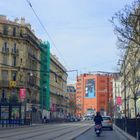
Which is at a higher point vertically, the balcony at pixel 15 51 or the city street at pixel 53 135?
the balcony at pixel 15 51

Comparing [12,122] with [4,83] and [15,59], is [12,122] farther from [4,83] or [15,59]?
[15,59]

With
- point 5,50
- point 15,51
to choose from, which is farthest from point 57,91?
point 5,50

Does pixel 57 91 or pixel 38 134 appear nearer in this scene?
pixel 38 134

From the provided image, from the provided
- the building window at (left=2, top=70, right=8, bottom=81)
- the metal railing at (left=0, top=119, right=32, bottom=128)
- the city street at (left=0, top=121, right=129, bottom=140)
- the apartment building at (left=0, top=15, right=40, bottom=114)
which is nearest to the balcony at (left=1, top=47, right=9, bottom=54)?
the apartment building at (left=0, top=15, right=40, bottom=114)

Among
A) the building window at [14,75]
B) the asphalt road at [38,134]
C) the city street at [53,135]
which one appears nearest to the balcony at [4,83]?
the building window at [14,75]

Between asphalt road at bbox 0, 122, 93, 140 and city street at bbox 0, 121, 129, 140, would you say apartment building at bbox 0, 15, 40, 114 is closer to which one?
asphalt road at bbox 0, 122, 93, 140

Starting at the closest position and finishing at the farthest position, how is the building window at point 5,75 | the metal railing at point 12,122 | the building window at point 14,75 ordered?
the metal railing at point 12,122
the building window at point 5,75
the building window at point 14,75

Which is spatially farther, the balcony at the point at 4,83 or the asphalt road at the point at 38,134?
the balcony at the point at 4,83

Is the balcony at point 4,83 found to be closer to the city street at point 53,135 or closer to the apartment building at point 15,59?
the apartment building at point 15,59

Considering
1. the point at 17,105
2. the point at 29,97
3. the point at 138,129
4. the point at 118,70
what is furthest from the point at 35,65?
the point at 138,129

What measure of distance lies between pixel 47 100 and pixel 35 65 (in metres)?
17.7

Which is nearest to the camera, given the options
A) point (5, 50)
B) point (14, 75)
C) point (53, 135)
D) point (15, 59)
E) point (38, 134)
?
point (53, 135)

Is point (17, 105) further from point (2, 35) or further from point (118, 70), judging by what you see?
point (2, 35)

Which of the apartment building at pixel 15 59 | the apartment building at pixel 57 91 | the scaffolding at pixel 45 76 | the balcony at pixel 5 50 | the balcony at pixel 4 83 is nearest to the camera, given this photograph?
the balcony at pixel 4 83
